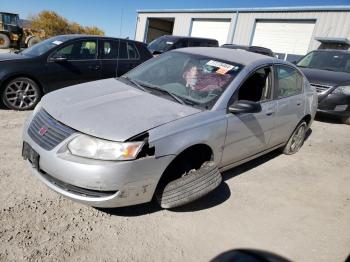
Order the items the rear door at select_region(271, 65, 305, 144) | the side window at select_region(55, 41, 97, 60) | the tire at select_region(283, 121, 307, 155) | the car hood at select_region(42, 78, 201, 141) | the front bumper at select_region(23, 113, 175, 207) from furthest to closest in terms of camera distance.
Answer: the side window at select_region(55, 41, 97, 60) → the tire at select_region(283, 121, 307, 155) → the rear door at select_region(271, 65, 305, 144) → the car hood at select_region(42, 78, 201, 141) → the front bumper at select_region(23, 113, 175, 207)

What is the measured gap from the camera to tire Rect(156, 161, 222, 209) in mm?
3262

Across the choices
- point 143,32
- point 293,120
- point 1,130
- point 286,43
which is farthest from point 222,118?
point 143,32

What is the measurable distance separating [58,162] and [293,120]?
11.7 feet

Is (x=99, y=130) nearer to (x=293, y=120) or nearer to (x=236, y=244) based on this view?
(x=236, y=244)

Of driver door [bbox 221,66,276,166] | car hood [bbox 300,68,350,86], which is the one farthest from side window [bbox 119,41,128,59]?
car hood [bbox 300,68,350,86]

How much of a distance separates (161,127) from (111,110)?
56 centimetres

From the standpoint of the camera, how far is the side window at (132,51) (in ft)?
25.4

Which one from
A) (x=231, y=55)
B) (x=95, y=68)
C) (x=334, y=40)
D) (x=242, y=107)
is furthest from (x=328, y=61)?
(x=334, y=40)

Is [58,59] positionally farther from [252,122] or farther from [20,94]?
[252,122]

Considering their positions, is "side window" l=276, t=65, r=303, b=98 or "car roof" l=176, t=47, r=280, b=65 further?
"side window" l=276, t=65, r=303, b=98

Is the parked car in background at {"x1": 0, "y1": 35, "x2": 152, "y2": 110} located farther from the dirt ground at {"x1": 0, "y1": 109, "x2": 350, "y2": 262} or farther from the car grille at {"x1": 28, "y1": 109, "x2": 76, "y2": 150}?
the car grille at {"x1": 28, "y1": 109, "x2": 76, "y2": 150}

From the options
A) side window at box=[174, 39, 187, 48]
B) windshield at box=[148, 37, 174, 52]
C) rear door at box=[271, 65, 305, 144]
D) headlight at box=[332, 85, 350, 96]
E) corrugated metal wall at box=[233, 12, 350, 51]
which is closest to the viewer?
rear door at box=[271, 65, 305, 144]

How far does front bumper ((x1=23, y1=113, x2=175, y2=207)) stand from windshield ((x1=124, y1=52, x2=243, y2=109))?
0.95 metres

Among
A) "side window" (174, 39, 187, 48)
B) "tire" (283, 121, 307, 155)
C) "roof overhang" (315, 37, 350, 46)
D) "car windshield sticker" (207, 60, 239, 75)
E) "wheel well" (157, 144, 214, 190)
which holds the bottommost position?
"tire" (283, 121, 307, 155)
